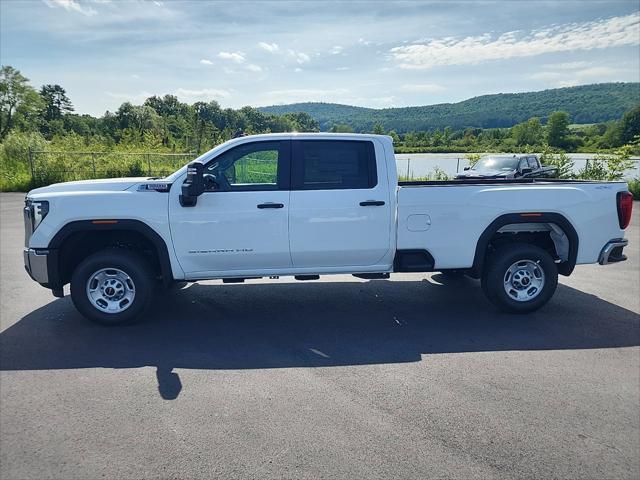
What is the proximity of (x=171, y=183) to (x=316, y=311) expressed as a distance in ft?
7.60

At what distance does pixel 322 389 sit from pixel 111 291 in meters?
2.84

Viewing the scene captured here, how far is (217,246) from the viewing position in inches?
197

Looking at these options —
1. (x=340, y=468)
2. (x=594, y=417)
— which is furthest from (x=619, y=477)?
(x=340, y=468)

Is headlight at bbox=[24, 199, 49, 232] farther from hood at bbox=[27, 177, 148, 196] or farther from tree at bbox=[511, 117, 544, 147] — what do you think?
tree at bbox=[511, 117, 544, 147]

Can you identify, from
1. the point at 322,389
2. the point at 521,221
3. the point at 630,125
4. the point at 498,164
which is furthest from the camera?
the point at 630,125

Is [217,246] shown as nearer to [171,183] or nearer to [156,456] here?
[171,183]

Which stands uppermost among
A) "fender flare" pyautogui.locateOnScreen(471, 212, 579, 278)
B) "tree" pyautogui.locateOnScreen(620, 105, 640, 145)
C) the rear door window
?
"tree" pyautogui.locateOnScreen(620, 105, 640, 145)

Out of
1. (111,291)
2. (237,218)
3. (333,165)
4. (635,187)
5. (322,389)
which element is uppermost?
(333,165)

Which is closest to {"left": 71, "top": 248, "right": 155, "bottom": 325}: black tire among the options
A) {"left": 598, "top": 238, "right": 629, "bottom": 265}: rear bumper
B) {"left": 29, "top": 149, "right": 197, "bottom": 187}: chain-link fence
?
{"left": 598, "top": 238, "right": 629, "bottom": 265}: rear bumper

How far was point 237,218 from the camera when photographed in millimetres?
4957

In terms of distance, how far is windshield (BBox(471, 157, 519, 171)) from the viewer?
16.1 meters

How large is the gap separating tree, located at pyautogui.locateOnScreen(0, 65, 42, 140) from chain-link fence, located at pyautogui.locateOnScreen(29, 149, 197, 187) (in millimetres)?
47443

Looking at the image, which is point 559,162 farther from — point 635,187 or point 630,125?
point 630,125

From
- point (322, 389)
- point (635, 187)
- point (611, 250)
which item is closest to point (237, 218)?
point (322, 389)
